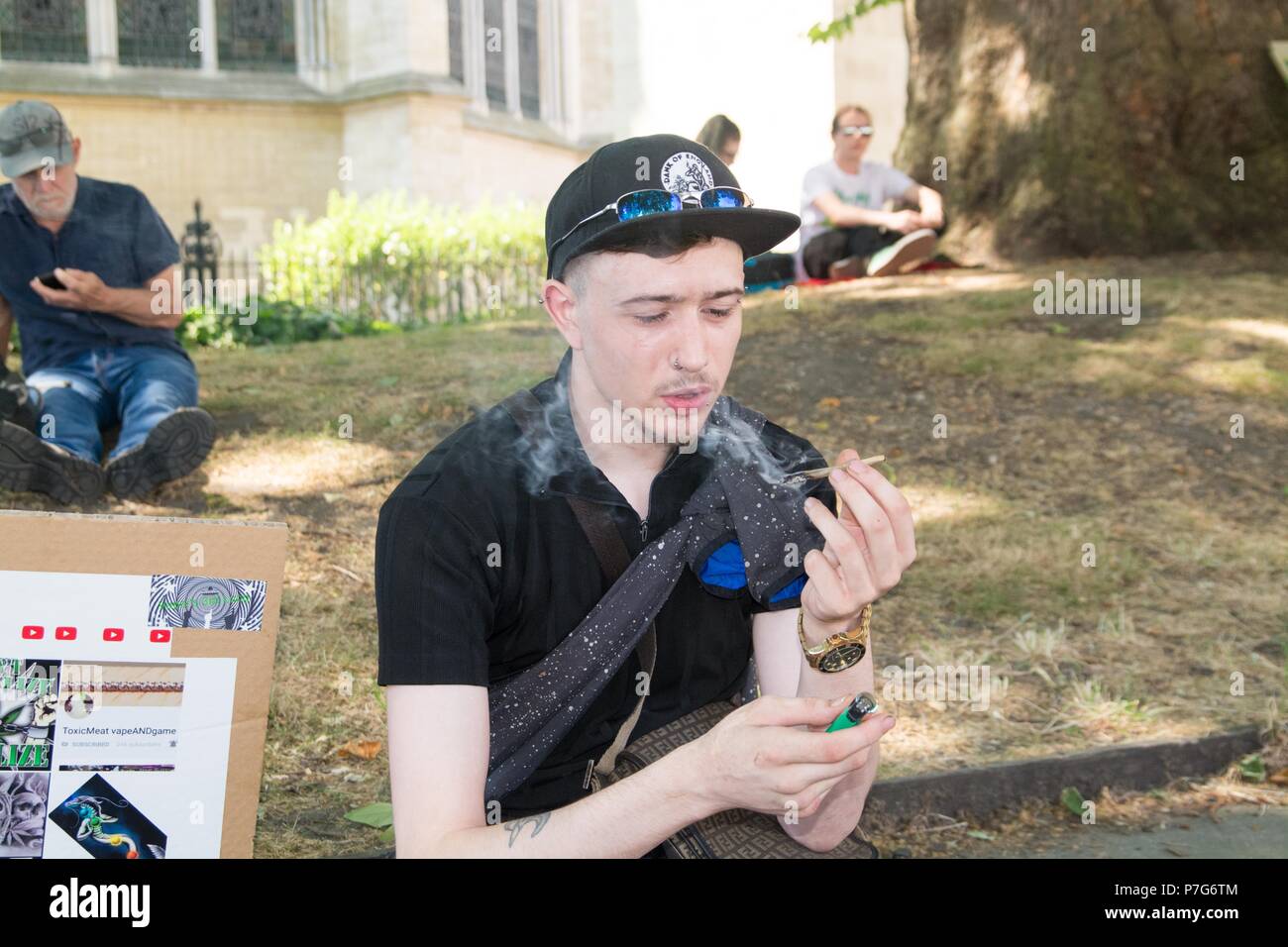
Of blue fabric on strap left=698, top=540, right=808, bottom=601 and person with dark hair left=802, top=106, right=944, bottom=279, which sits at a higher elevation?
person with dark hair left=802, top=106, right=944, bottom=279

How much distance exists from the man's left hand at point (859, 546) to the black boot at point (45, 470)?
4040 mm

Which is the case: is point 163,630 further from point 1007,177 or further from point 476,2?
point 476,2

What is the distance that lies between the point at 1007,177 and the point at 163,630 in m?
8.24

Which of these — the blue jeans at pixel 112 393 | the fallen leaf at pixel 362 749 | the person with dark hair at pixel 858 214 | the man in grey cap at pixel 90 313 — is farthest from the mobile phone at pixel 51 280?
the person with dark hair at pixel 858 214

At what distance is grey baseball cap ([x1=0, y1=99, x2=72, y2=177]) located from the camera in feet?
18.9

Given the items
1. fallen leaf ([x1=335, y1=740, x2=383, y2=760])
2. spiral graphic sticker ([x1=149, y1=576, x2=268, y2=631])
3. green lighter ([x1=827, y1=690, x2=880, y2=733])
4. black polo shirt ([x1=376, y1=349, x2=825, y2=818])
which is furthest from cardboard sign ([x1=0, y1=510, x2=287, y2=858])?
fallen leaf ([x1=335, y1=740, x2=383, y2=760])

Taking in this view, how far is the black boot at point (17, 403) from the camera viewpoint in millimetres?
5484

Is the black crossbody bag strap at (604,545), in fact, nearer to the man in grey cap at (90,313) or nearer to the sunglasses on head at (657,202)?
the sunglasses on head at (657,202)

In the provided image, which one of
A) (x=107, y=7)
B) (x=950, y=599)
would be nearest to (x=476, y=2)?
(x=107, y=7)

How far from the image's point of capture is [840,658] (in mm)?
2262

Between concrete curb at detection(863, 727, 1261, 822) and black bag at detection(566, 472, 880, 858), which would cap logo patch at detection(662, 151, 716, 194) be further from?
concrete curb at detection(863, 727, 1261, 822)

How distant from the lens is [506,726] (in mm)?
2385

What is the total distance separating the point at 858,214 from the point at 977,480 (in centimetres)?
369

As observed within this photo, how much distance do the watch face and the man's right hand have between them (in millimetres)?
205
